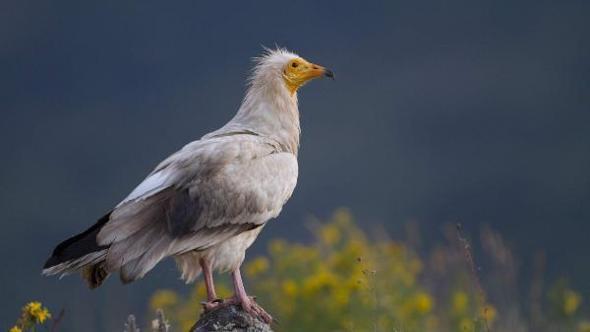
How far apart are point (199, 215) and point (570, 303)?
3.39 metres

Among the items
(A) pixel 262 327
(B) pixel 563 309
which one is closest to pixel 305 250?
(B) pixel 563 309

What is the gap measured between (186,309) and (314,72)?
2.88 meters

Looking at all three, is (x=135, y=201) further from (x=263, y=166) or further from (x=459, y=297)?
(x=459, y=297)

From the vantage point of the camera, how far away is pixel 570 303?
8977 millimetres

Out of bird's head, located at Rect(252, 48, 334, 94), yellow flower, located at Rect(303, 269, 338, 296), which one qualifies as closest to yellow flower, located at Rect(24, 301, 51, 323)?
bird's head, located at Rect(252, 48, 334, 94)

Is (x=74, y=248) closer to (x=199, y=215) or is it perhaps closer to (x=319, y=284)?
→ (x=199, y=215)

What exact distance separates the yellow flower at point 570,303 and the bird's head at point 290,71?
258 cm

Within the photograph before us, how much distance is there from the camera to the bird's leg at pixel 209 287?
269 inches

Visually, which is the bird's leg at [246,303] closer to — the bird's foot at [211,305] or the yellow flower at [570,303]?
the bird's foot at [211,305]

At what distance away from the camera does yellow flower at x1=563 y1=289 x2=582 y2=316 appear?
8922 mm

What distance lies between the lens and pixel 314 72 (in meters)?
8.21

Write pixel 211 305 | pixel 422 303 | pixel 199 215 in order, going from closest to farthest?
1. pixel 211 305
2. pixel 199 215
3. pixel 422 303

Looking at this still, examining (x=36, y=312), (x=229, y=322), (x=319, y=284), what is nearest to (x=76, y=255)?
(x=36, y=312)

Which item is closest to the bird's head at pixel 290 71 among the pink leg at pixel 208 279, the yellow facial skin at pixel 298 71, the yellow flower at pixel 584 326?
the yellow facial skin at pixel 298 71
